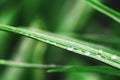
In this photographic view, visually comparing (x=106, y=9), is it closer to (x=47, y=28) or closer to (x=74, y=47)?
(x=74, y=47)

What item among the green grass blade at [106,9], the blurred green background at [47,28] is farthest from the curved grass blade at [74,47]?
the blurred green background at [47,28]

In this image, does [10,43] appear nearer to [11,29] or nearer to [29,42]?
[29,42]

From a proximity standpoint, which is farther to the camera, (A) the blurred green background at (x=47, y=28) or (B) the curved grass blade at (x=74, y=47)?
(A) the blurred green background at (x=47, y=28)

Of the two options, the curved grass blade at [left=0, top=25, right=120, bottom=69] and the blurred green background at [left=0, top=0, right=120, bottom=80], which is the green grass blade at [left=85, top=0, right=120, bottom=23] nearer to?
the curved grass blade at [left=0, top=25, right=120, bottom=69]

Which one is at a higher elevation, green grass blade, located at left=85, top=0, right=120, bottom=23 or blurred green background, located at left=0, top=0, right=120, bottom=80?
green grass blade, located at left=85, top=0, right=120, bottom=23

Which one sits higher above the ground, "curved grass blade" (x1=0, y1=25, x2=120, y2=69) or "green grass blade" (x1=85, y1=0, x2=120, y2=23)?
"green grass blade" (x1=85, y1=0, x2=120, y2=23)

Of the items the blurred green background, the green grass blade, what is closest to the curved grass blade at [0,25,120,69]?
the green grass blade

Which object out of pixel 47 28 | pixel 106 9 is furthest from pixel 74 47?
pixel 47 28

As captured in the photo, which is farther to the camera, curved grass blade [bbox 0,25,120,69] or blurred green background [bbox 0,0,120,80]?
blurred green background [bbox 0,0,120,80]

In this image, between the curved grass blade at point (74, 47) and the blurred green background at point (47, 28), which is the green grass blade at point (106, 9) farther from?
the blurred green background at point (47, 28)
